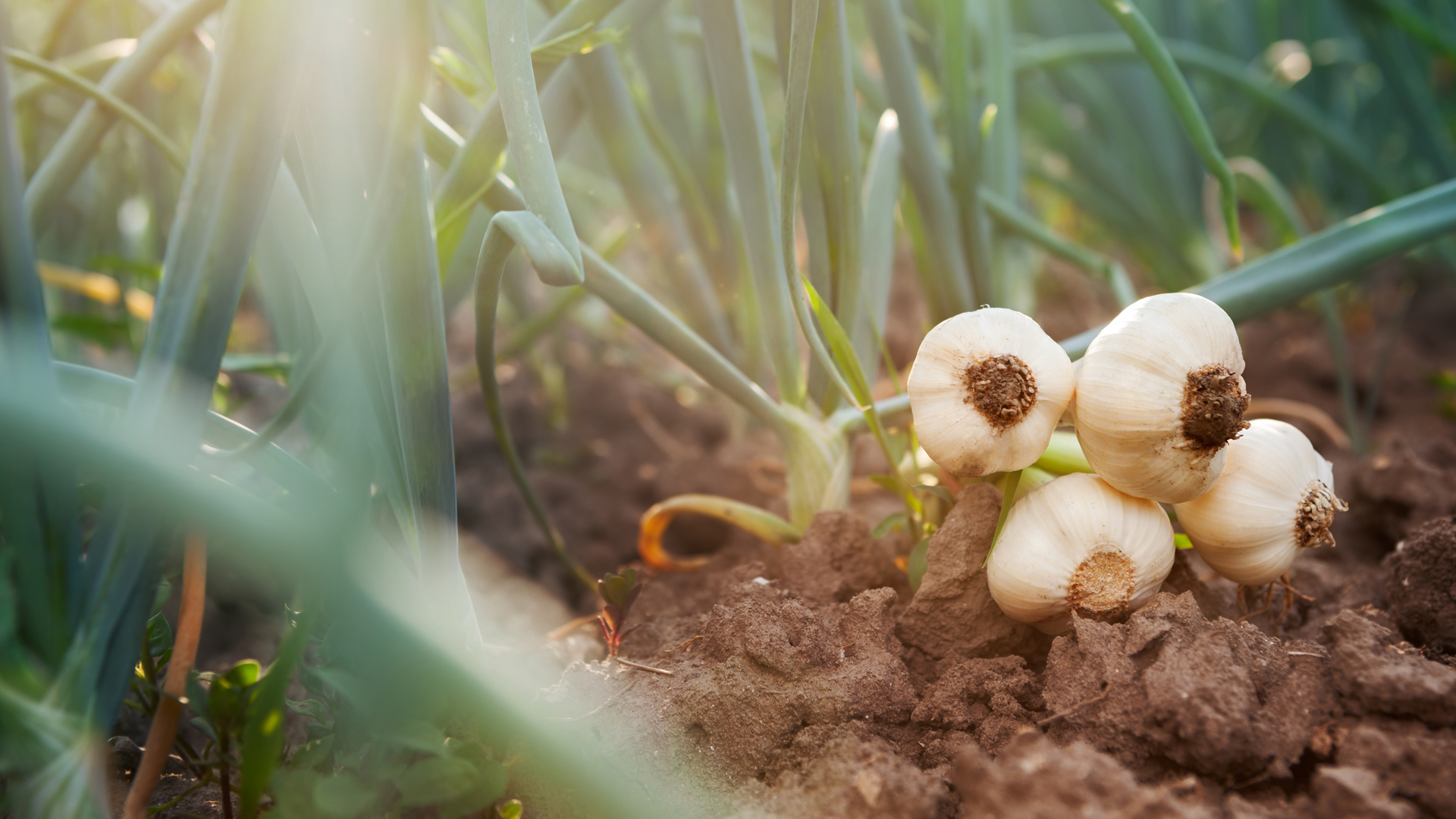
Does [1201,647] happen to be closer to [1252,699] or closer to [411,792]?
[1252,699]

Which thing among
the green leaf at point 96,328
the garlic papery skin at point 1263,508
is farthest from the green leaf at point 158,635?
the garlic papery skin at point 1263,508

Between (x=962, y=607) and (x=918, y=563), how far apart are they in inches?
1.9

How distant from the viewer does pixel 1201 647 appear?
483 millimetres

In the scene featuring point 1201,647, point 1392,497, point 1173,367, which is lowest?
point 1392,497

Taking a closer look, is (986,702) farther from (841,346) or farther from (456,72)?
(456,72)

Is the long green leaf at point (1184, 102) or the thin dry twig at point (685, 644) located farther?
the long green leaf at point (1184, 102)

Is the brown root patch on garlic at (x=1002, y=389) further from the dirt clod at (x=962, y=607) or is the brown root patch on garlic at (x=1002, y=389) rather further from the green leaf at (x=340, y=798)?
Result: the green leaf at (x=340, y=798)

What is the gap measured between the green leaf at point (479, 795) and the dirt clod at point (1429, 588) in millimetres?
613

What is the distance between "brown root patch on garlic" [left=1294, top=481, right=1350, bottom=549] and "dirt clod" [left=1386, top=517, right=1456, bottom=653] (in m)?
0.09

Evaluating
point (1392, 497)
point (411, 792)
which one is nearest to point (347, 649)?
point (411, 792)

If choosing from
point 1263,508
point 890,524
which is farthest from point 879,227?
point 1263,508

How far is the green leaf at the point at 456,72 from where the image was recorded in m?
0.68

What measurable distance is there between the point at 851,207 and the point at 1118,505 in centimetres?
32

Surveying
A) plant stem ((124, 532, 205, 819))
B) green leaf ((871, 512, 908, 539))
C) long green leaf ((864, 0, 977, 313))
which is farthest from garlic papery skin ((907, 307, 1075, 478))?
plant stem ((124, 532, 205, 819))
